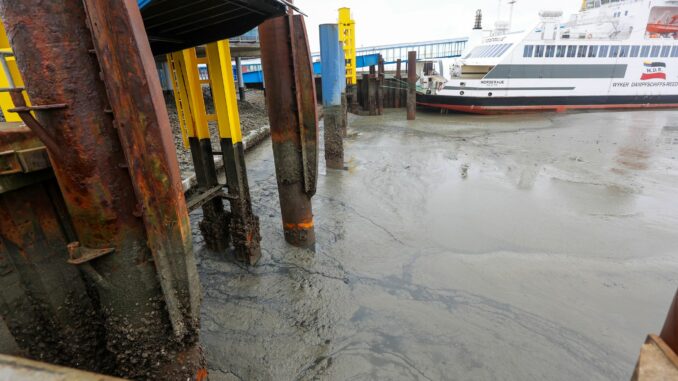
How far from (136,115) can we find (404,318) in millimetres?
2965

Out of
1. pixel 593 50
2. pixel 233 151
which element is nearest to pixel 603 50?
pixel 593 50

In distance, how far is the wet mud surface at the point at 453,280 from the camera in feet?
9.52

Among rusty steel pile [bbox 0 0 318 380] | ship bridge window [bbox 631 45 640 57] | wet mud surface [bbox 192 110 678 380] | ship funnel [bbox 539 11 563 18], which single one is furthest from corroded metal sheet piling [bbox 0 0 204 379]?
ship bridge window [bbox 631 45 640 57]

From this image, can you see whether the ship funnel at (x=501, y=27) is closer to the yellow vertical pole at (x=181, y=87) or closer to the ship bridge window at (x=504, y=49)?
the ship bridge window at (x=504, y=49)

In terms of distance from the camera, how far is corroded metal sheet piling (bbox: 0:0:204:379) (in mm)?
1594

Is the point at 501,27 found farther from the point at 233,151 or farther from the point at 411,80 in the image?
the point at 233,151

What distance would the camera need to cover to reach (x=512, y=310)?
3492 millimetres

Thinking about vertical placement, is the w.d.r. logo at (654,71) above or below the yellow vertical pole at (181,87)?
below

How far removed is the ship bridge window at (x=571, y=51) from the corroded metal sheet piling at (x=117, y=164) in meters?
20.9

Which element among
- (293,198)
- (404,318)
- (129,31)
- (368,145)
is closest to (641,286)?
(404,318)

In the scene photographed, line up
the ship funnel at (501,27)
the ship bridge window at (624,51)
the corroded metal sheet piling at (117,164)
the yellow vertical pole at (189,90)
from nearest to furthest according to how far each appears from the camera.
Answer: the corroded metal sheet piling at (117,164)
the yellow vertical pole at (189,90)
the ship bridge window at (624,51)
the ship funnel at (501,27)

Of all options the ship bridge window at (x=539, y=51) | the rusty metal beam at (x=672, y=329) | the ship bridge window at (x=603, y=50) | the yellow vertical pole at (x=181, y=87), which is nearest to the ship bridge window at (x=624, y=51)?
the ship bridge window at (x=603, y=50)

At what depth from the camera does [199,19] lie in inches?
113

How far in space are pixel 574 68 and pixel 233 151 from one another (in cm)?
2009
